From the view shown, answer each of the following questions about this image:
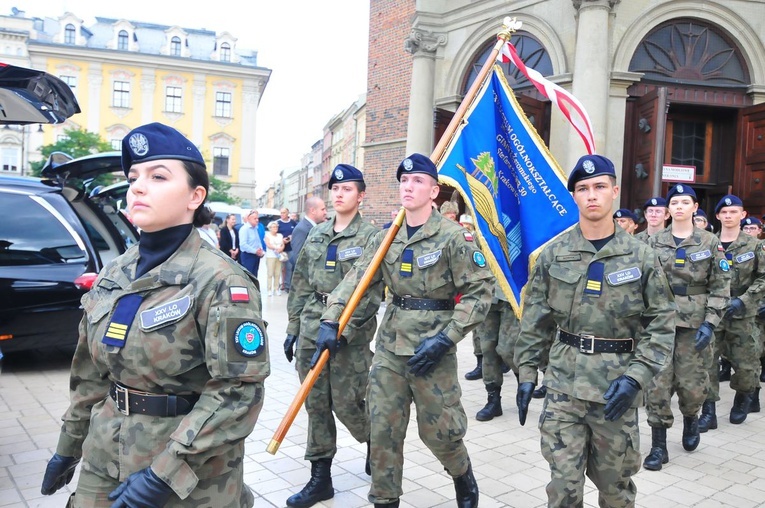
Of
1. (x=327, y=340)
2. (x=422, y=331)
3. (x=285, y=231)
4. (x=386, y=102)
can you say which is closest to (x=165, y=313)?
(x=327, y=340)

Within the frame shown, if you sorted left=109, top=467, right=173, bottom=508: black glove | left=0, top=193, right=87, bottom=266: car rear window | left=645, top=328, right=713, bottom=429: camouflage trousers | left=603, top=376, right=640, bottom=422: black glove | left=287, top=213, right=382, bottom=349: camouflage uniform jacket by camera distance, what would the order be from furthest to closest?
left=0, top=193, right=87, bottom=266: car rear window, left=645, top=328, right=713, bottom=429: camouflage trousers, left=287, top=213, right=382, bottom=349: camouflage uniform jacket, left=603, top=376, right=640, bottom=422: black glove, left=109, top=467, right=173, bottom=508: black glove

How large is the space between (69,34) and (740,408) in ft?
204

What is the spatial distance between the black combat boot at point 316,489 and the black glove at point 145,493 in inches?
91.3

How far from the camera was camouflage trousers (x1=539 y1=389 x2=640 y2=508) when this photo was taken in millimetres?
3416

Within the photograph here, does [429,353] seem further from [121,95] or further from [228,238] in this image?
[121,95]

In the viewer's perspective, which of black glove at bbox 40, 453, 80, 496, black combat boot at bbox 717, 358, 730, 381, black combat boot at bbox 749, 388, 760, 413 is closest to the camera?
black glove at bbox 40, 453, 80, 496

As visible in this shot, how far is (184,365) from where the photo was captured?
227 cm

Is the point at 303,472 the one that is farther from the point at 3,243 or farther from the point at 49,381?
the point at 3,243

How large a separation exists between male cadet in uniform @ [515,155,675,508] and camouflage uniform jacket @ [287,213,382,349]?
128 centimetres

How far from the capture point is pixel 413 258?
414 cm

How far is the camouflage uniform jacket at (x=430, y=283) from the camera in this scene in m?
4.04

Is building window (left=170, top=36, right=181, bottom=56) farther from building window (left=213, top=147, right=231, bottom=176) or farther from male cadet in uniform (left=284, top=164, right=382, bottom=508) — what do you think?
male cadet in uniform (left=284, top=164, right=382, bottom=508)

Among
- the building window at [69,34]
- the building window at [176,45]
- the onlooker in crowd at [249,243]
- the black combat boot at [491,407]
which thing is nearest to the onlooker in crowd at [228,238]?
the onlooker in crowd at [249,243]

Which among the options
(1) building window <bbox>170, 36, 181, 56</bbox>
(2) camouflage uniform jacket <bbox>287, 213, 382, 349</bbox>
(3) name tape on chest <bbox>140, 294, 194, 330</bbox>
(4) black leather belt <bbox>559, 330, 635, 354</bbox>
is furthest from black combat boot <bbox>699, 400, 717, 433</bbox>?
(1) building window <bbox>170, 36, 181, 56</bbox>
